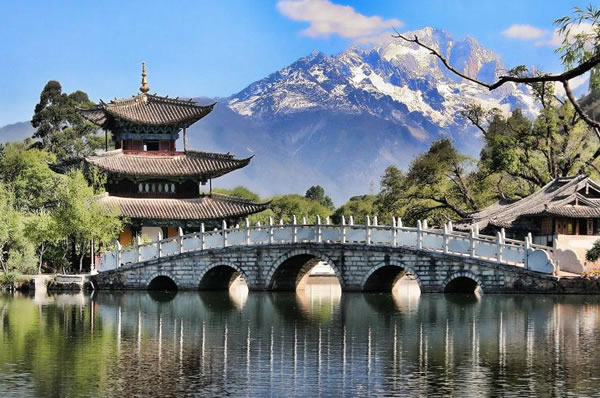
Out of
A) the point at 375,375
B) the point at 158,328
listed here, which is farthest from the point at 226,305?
the point at 375,375

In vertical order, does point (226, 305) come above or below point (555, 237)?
below

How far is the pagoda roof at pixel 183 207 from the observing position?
50.3 meters

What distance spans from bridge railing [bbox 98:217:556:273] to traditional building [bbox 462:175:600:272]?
2.06m

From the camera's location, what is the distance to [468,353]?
22422 mm

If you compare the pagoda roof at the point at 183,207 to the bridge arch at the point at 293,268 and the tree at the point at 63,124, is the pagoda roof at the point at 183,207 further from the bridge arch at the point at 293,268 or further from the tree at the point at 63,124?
the tree at the point at 63,124

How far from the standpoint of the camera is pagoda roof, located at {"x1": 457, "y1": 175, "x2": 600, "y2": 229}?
40250mm

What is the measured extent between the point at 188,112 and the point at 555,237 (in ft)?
74.2

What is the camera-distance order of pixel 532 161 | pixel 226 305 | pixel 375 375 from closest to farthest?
pixel 375 375
pixel 226 305
pixel 532 161

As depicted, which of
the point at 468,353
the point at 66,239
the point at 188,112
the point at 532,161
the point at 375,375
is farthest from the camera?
the point at 188,112

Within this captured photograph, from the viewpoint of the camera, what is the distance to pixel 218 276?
45.1 meters

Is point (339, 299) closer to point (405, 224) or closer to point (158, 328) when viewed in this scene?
point (158, 328)

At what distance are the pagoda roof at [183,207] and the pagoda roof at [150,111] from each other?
14.3ft

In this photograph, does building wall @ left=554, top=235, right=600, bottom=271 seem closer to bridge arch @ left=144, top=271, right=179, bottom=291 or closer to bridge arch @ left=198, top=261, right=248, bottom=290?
bridge arch @ left=198, top=261, right=248, bottom=290

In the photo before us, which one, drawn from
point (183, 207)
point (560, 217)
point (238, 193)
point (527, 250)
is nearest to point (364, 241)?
point (527, 250)
